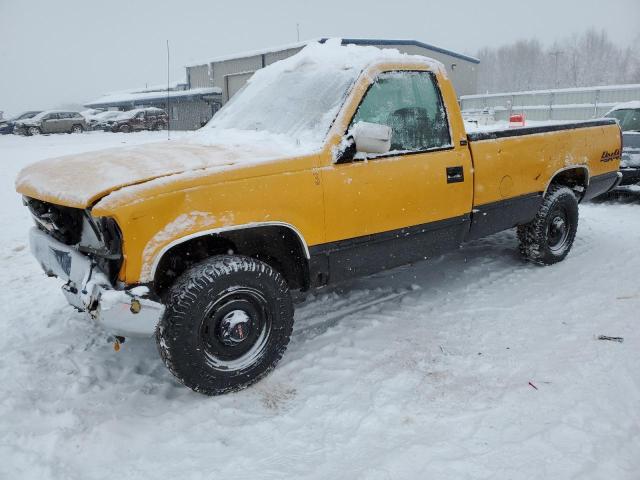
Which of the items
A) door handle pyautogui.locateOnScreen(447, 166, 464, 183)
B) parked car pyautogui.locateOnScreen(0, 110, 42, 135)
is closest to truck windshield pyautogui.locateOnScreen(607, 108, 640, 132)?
door handle pyautogui.locateOnScreen(447, 166, 464, 183)

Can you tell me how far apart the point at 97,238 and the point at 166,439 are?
1.17 metres

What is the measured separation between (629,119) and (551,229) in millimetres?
5521

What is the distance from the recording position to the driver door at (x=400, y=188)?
329 cm

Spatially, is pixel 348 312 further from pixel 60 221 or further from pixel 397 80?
pixel 60 221

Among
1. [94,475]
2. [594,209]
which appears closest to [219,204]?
[94,475]

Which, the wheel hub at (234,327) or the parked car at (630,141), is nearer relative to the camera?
the wheel hub at (234,327)

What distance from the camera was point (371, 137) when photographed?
3.08m

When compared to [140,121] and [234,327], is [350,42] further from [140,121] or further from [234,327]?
[234,327]

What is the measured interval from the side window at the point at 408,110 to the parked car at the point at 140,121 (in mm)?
27407

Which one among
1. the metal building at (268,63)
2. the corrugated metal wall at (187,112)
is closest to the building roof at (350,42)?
the metal building at (268,63)

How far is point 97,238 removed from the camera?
9.07 ft

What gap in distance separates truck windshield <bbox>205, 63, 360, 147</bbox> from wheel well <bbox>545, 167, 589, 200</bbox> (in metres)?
2.86

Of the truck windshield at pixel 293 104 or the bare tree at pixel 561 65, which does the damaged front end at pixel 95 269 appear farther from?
the bare tree at pixel 561 65

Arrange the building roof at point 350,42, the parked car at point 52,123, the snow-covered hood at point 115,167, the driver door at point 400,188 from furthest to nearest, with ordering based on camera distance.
→ the parked car at point 52,123, the building roof at point 350,42, the driver door at point 400,188, the snow-covered hood at point 115,167
